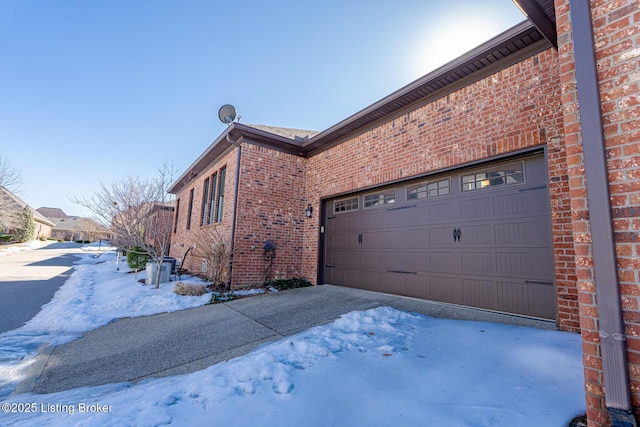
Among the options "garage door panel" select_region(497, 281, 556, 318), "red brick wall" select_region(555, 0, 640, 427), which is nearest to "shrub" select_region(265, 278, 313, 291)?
"garage door panel" select_region(497, 281, 556, 318)

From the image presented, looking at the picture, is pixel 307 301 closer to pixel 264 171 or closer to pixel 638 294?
pixel 264 171

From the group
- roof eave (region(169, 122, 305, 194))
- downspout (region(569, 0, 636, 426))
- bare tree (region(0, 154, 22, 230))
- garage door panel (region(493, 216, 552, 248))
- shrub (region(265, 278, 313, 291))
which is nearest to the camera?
downspout (region(569, 0, 636, 426))

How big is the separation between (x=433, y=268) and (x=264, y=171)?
16.6ft

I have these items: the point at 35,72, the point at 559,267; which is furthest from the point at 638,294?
the point at 35,72

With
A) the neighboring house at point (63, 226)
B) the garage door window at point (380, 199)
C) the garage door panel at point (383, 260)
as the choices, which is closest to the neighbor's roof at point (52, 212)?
the neighboring house at point (63, 226)

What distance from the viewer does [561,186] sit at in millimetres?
3533

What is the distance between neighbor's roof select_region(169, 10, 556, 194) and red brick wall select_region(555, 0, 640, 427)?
2.10 metres

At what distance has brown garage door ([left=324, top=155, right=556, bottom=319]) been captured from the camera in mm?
3826

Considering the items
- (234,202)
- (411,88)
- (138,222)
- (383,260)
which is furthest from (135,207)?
(411,88)

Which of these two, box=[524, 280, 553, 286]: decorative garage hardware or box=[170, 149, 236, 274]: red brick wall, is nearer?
box=[524, 280, 553, 286]: decorative garage hardware

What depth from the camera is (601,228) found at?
1479 mm

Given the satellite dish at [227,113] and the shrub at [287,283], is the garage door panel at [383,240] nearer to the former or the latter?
the shrub at [287,283]

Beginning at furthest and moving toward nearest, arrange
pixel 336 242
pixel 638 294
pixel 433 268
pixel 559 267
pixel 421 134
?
pixel 336 242 → pixel 421 134 → pixel 433 268 → pixel 559 267 → pixel 638 294

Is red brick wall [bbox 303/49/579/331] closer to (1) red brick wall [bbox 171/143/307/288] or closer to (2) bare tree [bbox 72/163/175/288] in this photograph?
(1) red brick wall [bbox 171/143/307/288]
